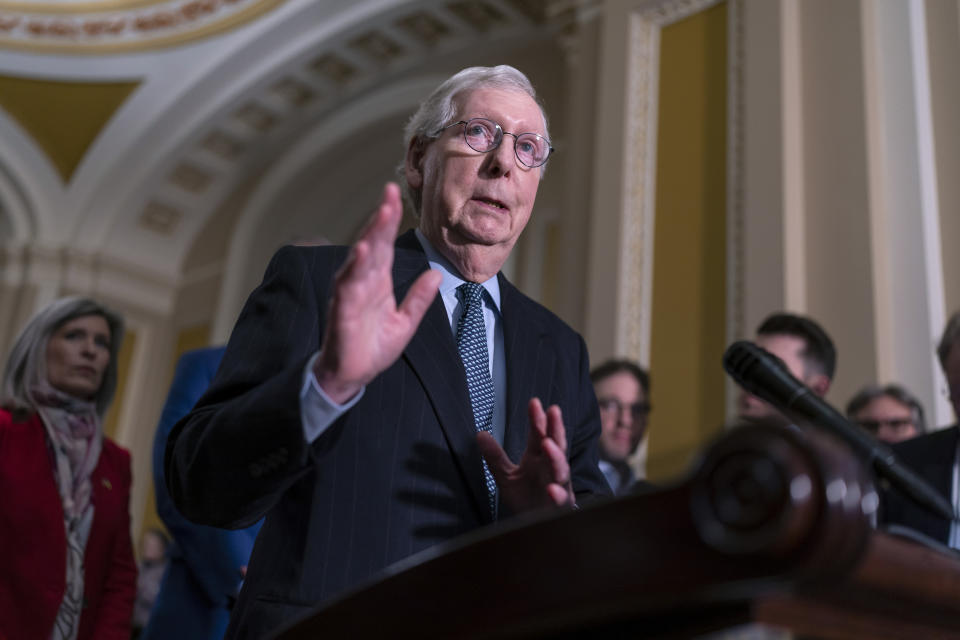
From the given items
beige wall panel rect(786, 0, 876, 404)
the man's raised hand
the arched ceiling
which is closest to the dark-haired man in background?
beige wall panel rect(786, 0, 876, 404)

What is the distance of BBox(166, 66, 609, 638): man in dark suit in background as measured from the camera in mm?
957

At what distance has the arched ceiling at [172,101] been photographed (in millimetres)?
8562

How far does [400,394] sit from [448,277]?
28cm

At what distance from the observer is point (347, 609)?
711 mm

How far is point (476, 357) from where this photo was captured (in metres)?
1.30

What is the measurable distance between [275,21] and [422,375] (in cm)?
784

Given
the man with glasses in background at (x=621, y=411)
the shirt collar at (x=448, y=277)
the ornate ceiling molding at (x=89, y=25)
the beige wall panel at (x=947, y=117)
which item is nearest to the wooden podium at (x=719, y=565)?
the shirt collar at (x=448, y=277)

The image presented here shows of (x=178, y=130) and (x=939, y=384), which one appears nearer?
(x=939, y=384)

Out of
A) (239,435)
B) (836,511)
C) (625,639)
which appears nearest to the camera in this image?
(836,511)

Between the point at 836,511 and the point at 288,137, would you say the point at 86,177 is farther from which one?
the point at 836,511

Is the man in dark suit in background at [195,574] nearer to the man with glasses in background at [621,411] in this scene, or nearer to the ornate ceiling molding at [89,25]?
the man with glasses in background at [621,411]

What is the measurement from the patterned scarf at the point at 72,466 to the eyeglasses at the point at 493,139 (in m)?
1.66

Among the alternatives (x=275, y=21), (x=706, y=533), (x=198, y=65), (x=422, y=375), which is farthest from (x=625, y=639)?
(x=198, y=65)

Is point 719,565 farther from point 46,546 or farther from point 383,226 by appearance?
point 46,546
